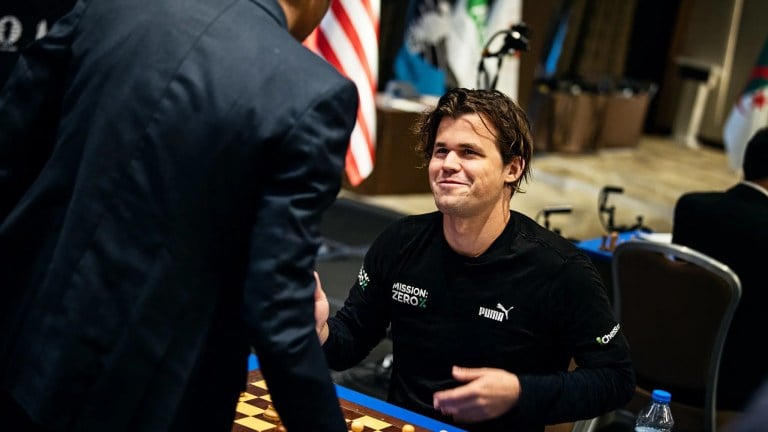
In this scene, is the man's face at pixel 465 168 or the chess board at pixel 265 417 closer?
the chess board at pixel 265 417

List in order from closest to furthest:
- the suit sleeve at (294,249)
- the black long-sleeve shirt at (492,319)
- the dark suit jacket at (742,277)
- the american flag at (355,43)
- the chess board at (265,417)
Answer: the suit sleeve at (294,249), the chess board at (265,417), the black long-sleeve shirt at (492,319), the dark suit jacket at (742,277), the american flag at (355,43)

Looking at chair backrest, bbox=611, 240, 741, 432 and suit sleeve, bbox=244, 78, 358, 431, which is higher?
suit sleeve, bbox=244, 78, 358, 431

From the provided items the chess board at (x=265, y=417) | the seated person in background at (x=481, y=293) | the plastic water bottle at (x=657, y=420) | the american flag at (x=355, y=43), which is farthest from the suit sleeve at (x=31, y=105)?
the american flag at (x=355, y=43)

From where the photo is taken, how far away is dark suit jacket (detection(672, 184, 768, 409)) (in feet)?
11.7

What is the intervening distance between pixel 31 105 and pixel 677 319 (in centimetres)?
263

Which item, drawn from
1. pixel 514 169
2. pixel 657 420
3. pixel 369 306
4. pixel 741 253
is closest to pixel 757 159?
pixel 741 253

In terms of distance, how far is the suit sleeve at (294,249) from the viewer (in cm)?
139

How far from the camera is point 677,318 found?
139 inches

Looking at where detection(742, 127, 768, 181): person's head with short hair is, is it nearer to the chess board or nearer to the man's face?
the man's face

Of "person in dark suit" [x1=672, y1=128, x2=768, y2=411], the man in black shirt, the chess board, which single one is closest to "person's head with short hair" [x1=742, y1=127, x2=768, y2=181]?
"person in dark suit" [x1=672, y1=128, x2=768, y2=411]

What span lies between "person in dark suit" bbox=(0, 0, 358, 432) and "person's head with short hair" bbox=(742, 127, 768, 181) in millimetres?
2695

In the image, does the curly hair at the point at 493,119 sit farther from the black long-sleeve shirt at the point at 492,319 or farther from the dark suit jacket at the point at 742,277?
the dark suit jacket at the point at 742,277

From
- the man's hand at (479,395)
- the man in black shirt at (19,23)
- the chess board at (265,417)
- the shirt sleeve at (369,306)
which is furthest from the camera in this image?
the man in black shirt at (19,23)

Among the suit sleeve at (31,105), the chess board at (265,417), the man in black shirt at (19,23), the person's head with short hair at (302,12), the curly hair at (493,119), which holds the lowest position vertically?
the chess board at (265,417)
